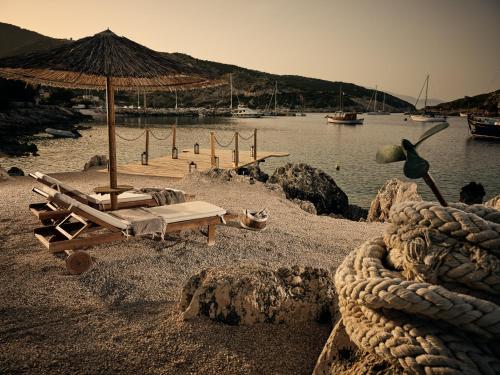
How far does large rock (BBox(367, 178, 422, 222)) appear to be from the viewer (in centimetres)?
1150

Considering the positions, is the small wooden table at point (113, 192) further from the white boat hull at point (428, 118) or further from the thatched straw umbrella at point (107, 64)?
the white boat hull at point (428, 118)

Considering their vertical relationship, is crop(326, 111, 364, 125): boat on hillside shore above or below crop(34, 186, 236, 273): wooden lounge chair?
above

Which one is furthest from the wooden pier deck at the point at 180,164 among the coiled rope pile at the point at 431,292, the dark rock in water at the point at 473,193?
the coiled rope pile at the point at 431,292

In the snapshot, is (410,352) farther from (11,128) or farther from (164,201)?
(11,128)

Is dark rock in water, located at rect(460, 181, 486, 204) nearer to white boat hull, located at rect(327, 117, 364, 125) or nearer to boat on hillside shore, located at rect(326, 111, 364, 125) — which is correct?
boat on hillside shore, located at rect(326, 111, 364, 125)

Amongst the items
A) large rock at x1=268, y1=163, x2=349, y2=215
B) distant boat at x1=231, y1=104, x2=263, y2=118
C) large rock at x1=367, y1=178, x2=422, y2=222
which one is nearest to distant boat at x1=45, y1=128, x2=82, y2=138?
large rock at x1=268, y1=163, x2=349, y2=215

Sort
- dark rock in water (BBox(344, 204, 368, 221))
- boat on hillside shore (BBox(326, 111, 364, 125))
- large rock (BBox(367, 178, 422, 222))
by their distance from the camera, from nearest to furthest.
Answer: large rock (BBox(367, 178, 422, 222)) < dark rock in water (BBox(344, 204, 368, 221)) < boat on hillside shore (BBox(326, 111, 364, 125))

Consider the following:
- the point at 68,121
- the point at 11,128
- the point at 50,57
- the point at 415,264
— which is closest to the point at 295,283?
the point at 415,264

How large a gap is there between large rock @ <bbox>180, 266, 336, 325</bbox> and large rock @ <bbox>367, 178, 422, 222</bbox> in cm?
853

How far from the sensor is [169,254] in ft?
→ 20.9

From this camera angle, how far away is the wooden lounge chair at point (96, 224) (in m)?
5.55

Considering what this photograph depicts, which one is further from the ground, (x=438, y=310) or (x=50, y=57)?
(x=50, y=57)

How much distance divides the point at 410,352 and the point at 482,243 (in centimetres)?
59

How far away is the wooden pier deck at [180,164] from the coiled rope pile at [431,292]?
1357cm
